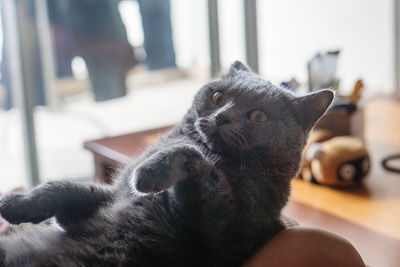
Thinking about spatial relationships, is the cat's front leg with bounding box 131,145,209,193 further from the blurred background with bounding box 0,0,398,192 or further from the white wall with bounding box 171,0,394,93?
the white wall with bounding box 171,0,394,93

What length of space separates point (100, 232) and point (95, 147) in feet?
2.75

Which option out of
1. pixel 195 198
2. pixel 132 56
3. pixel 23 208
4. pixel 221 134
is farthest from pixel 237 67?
pixel 132 56

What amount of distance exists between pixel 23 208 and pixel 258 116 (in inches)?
16.9

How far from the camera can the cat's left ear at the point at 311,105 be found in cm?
91

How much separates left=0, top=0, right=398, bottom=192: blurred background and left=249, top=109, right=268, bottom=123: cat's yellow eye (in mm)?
1004

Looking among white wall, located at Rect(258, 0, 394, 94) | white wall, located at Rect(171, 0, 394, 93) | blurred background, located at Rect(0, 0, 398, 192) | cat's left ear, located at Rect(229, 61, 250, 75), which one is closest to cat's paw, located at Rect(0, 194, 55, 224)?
cat's left ear, located at Rect(229, 61, 250, 75)

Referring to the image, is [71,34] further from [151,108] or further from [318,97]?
[318,97]

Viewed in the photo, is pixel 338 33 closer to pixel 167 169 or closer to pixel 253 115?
pixel 253 115

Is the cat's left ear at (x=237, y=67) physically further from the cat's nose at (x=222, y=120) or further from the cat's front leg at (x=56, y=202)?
the cat's front leg at (x=56, y=202)

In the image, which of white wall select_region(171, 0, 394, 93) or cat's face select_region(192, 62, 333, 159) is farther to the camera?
white wall select_region(171, 0, 394, 93)

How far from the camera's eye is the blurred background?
240cm

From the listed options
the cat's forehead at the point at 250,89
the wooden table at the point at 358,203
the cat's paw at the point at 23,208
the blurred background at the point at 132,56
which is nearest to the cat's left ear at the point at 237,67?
the cat's forehead at the point at 250,89

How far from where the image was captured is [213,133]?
0.86 metres

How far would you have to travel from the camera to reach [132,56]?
278 centimetres
